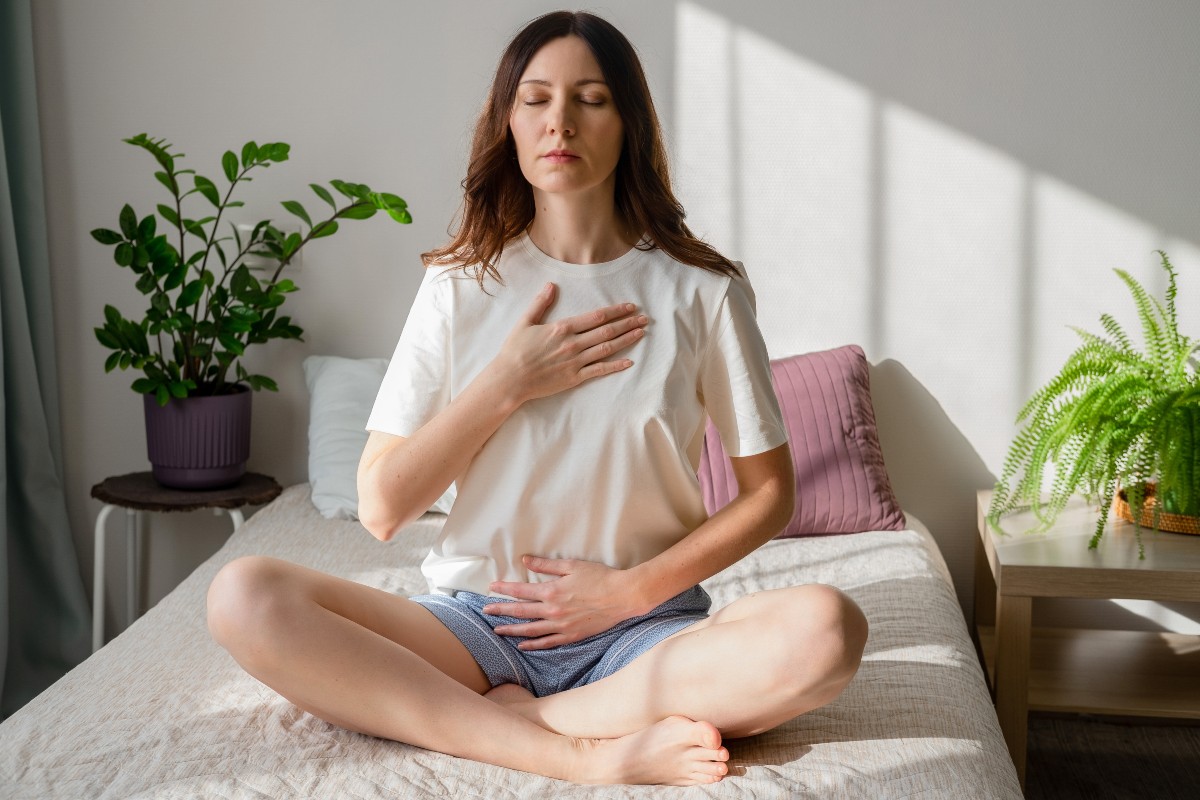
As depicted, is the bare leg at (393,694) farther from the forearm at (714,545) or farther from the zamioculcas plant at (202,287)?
the zamioculcas plant at (202,287)

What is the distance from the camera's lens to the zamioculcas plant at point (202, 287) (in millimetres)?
2408

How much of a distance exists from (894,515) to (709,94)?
100 centimetres

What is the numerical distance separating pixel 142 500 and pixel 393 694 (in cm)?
137

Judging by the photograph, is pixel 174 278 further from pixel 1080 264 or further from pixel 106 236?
pixel 1080 264

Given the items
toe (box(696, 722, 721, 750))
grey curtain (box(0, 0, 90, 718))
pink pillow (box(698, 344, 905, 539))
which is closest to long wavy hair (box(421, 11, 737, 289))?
toe (box(696, 722, 721, 750))

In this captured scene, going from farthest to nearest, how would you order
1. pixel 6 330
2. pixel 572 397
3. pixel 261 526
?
pixel 6 330
pixel 261 526
pixel 572 397

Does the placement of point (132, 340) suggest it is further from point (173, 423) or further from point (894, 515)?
point (894, 515)

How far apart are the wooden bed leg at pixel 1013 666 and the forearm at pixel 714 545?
81 centimetres

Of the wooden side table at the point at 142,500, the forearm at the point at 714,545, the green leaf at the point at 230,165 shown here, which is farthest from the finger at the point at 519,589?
the green leaf at the point at 230,165

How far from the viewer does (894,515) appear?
2.36 meters

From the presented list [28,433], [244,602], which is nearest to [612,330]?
[244,602]

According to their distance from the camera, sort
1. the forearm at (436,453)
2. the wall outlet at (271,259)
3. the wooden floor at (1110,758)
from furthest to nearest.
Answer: the wall outlet at (271,259) → the wooden floor at (1110,758) → the forearm at (436,453)

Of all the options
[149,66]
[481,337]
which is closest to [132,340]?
[149,66]

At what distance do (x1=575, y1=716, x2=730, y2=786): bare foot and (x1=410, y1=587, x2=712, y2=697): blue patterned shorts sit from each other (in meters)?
0.14
